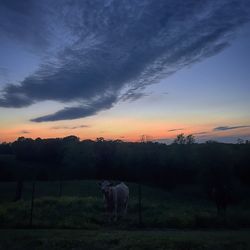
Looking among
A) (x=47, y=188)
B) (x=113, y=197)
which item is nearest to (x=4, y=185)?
(x=47, y=188)

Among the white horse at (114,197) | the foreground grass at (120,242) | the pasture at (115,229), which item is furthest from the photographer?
the white horse at (114,197)

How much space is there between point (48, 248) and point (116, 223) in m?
8.00

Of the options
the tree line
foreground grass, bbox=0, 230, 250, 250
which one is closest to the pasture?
foreground grass, bbox=0, 230, 250, 250

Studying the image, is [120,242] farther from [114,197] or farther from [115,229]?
[114,197]

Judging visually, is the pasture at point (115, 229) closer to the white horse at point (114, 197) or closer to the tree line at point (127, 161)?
the white horse at point (114, 197)

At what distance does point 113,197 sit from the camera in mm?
26141

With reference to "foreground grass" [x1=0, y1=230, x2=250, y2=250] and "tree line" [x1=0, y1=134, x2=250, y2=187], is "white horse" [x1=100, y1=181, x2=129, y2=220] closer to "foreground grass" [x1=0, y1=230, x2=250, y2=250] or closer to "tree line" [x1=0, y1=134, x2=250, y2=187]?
"foreground grass" [x1=0, y1=230, x2=250, y2=250]

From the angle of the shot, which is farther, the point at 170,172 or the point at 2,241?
the point at 170,172

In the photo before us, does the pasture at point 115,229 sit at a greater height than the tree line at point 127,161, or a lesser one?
lesser

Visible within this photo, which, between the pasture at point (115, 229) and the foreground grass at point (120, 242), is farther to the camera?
the pasture at point (115, 229)

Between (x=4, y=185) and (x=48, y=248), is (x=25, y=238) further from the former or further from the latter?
(x=4, y=185)

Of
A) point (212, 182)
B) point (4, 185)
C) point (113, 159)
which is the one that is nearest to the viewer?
point (212, 182)

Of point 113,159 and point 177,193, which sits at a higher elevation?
point 113,159

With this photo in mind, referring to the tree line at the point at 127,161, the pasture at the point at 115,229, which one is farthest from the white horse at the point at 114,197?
the tree line at the point at 127,161
